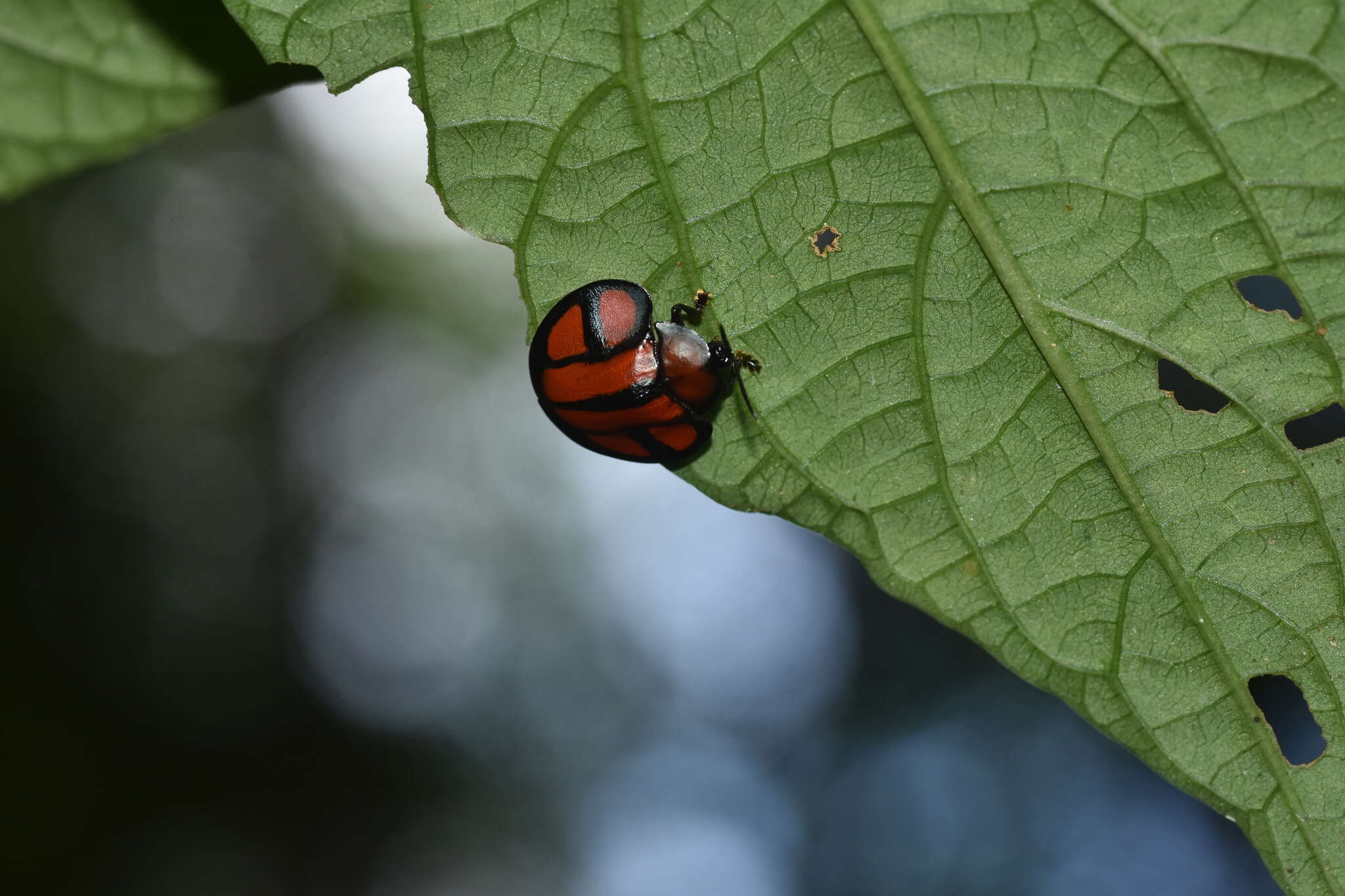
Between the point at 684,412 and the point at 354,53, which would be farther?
the point at 684,412

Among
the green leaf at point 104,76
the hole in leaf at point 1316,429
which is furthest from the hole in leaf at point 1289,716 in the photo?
the green leaf at point 104,76

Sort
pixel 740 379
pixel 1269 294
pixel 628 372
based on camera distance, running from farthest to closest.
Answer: pixel 628 372 < pixel 740 379 < pixel 1269 294

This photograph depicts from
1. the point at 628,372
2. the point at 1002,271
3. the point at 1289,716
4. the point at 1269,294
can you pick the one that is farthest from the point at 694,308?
the point at 1289,716

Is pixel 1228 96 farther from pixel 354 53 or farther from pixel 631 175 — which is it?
pixel 354 53

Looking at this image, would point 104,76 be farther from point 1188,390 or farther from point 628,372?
point 1188,390

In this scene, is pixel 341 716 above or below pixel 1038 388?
below

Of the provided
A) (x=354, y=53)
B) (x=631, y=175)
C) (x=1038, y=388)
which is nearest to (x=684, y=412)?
(x=631, y=175)

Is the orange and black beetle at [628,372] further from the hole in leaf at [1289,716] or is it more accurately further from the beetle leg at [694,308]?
the hole in leaf at [1289,716]
